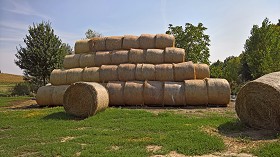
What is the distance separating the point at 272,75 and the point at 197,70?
793cm

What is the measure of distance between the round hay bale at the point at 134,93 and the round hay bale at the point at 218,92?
3.96m

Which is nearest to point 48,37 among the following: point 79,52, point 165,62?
point 79,52

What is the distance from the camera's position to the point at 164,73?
59.3 ft

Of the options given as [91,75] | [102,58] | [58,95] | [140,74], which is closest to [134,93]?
[140,74]

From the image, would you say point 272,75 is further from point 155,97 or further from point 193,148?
point 155,97

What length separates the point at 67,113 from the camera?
14.6 m

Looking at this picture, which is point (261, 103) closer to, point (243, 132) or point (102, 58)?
point (243, 132)

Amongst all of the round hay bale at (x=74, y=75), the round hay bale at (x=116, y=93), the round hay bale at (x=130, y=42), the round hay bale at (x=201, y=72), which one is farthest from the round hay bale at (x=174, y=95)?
the round hay bale at (x=74, y=75)

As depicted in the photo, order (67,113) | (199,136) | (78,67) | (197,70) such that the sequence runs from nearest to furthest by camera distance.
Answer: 1. (199,136)
2. (67,113)
3. (197,70)
4. (78,67)

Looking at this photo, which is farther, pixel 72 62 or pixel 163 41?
pixel 72 62

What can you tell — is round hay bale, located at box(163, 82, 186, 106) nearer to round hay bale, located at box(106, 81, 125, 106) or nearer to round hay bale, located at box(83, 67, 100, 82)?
round hay bale, located at box(106, 81, 125, 106)

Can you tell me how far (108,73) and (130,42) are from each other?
9.52 ft

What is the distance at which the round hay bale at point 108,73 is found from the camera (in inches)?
747

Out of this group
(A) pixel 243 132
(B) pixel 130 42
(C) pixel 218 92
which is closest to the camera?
(A) pixel 243 132
